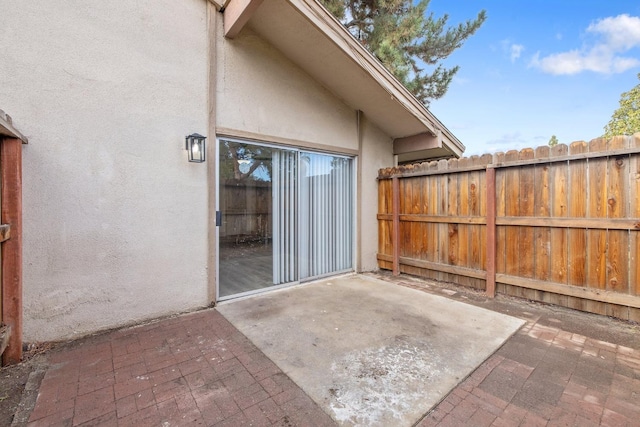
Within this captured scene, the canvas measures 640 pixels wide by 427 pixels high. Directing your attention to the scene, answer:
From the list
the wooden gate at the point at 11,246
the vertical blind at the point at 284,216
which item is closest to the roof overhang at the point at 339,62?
the vertical blind at the point at 284,216

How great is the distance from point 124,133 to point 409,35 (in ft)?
23.7

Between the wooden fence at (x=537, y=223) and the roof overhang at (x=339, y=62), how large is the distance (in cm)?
84

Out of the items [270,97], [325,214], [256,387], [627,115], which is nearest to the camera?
[256,387]

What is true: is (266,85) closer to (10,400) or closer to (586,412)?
(10,400)

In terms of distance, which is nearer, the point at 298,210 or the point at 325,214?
the point at 298,210

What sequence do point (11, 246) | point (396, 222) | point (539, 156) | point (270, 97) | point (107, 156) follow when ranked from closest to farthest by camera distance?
point (11, 246), point (107, 156), point (539, 156), point (270, 97), point (396, 222)

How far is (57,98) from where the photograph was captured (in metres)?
2.86

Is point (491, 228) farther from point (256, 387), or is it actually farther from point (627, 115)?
point (627, 115)

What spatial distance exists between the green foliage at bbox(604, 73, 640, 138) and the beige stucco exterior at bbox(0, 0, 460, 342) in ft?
64.9

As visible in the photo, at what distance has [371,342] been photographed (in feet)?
9.20

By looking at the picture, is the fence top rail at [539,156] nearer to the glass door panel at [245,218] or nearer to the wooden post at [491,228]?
the wooden post at [491,228]

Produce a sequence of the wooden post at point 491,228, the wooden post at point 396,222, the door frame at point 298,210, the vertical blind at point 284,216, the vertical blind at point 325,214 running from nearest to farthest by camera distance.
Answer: the door frame at point 298,210 → the wooden post at point 491,228 → the vertical blind at point 284,216 → the vertical blind at point 325,214 → the wooden post at point 396,222

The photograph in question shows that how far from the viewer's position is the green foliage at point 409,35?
7312 mm

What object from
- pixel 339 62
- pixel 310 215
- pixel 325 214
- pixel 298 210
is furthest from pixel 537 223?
pixel 339 62
